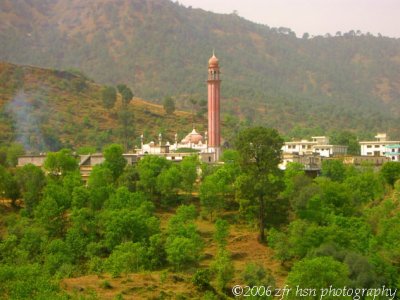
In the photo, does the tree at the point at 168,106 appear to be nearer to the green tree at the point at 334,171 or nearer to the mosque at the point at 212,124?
the mosque at the point at 212,124

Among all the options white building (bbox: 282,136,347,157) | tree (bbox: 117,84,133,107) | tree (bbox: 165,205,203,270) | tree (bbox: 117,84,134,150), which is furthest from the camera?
tree (bbox: 117,84,133,107)

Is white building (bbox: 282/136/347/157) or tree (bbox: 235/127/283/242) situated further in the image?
white building (bbox: 282/136/347/157)

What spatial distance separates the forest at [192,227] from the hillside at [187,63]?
75842 millimetres

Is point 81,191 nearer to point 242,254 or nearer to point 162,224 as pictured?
point 162,224

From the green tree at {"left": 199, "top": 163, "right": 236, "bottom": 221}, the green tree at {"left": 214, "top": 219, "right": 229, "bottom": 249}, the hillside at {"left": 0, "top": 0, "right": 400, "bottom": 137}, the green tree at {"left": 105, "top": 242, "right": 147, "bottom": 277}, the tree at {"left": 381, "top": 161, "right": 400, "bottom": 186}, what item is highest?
the hillside at {"left": 0, "top": 0, "right": 400, "bottom": 137}

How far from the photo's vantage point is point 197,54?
16488cm

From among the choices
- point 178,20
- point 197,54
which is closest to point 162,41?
point 197,54

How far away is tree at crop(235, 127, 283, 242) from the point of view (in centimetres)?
3850

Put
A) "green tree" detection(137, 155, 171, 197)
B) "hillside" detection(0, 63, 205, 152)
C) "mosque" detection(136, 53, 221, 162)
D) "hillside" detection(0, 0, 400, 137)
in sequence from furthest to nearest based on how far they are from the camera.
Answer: "hillside" detection(0, 0, 400, 137) → "hillside" detection(0, 63, 205, 152) → "mosque" detection(136, 53, 221, 162) → "green tree" detection(137, 155, 171, 197)

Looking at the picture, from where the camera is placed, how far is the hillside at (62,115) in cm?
7662

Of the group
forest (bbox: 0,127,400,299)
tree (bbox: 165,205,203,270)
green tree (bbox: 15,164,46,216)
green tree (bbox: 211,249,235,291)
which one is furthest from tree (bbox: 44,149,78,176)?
green tree (bbox: 211,249,235,291)

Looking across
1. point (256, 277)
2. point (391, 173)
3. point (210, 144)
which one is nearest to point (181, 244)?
point (256, 277)

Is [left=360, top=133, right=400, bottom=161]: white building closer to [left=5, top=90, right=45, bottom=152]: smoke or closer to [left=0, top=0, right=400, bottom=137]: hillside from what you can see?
[left=5, top=90, right=45, bottom=152]: smoke

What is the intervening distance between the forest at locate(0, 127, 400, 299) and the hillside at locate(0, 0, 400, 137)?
75842mm
